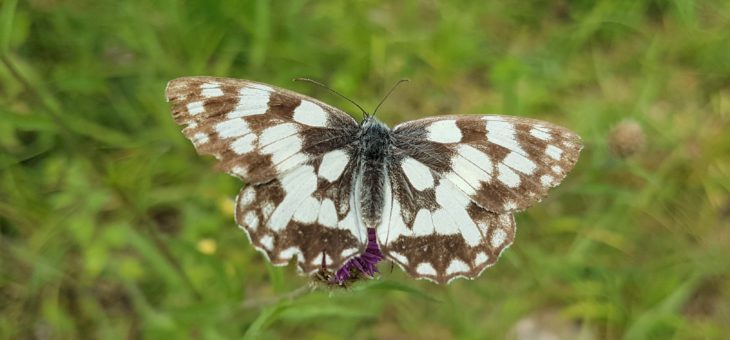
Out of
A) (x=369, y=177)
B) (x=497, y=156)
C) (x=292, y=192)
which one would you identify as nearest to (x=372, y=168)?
(x=369, y=177)

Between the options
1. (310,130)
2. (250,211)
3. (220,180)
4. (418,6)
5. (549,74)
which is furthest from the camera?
(418,6)

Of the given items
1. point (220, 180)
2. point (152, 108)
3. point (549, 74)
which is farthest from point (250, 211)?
point (549, 74)

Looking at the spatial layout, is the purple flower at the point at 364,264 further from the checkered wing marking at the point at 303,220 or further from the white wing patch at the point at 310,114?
the white wing patch at the point at 310,114

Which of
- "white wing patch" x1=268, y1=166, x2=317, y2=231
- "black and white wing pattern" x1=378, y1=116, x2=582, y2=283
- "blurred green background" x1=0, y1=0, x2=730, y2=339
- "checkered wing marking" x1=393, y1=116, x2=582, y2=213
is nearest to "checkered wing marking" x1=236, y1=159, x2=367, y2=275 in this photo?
"white wing patch" x1=268, y1=166, x2=317, y2=231

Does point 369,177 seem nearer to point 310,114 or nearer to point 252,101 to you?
point 310,114

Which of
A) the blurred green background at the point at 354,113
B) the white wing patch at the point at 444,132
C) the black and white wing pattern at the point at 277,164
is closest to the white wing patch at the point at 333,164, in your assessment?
the black and white wing pattern at the point at 277,164

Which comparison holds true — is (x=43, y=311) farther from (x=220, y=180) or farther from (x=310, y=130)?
(x=310, y=130)

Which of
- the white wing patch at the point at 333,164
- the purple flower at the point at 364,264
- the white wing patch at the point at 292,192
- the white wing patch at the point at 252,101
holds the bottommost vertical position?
the purple flower at the point at 364,264
